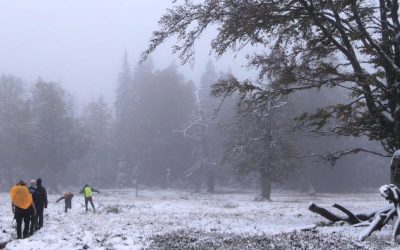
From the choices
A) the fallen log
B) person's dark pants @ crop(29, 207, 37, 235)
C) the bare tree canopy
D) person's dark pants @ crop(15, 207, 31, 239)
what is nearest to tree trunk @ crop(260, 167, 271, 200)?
the bare tree canopy

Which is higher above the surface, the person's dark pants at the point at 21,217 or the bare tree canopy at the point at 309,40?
the bare tree canopy at the point at 309,40

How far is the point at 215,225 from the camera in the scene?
59.3 feet

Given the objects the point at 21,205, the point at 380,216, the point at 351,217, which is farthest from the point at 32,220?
the point at 380,216

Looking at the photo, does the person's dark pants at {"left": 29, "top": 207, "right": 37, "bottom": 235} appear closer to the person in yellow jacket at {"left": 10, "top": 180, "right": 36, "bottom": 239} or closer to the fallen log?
the person in yellow jacket at {"left": 10, "top": 180, "right": 36, "bottom": 239}

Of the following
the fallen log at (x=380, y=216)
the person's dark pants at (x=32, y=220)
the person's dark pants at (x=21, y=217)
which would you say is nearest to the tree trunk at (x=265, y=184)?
the fallen log at (x=380, y=216)

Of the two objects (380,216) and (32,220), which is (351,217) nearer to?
(380,216)

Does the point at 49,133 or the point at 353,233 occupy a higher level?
the point at 49,133

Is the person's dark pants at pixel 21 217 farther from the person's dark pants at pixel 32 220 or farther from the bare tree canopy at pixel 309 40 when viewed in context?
the bare tree canopy at pixel 309 40

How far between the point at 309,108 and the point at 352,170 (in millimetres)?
10145

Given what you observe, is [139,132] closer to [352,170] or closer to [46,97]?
[46,97]

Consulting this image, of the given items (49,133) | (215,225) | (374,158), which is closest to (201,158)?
(49,133)

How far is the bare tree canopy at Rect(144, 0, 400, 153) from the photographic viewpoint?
14.0 metres

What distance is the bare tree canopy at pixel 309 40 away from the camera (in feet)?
45.8

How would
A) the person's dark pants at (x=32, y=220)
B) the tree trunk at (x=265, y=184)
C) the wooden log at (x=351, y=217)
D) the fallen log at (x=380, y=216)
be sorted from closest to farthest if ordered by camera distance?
the fallen log at (x=380, y=216)
the wooden log at (x=351, y=217)
the person's dark pants at (x=32, y=220)
the tree trunk at (x=265, y=184)
